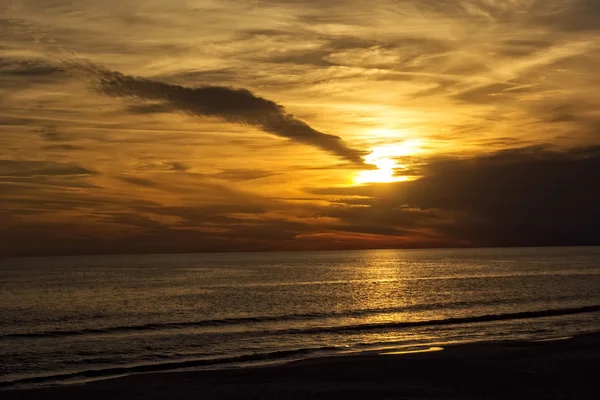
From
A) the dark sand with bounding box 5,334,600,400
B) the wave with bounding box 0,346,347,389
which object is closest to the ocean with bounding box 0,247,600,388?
the wave with bounding box 0,346,347,389

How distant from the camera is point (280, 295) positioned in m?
91.9

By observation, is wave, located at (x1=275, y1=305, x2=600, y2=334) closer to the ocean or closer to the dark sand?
the ocean

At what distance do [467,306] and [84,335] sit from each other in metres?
40.7

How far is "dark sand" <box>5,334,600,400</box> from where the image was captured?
81.4 ft

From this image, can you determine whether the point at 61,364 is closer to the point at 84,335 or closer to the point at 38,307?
the point at 84,335

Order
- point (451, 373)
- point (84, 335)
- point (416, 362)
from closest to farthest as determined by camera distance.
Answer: point (451, 373), point (416, 362), point (84, 335)

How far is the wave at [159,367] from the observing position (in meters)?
30.6

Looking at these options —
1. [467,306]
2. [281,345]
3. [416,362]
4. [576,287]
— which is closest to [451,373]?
[416,362]

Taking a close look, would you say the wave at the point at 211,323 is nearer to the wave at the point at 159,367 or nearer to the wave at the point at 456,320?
the wave at the point at 456,320

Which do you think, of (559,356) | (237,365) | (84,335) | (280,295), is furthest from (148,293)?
(559,356)

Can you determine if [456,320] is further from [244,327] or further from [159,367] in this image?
A: [159,367]

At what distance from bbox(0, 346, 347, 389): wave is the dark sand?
114 inches

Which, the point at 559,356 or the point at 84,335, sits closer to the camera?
the point at 559,356

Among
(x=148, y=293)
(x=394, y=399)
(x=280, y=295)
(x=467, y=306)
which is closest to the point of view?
(x=394, y=399)
